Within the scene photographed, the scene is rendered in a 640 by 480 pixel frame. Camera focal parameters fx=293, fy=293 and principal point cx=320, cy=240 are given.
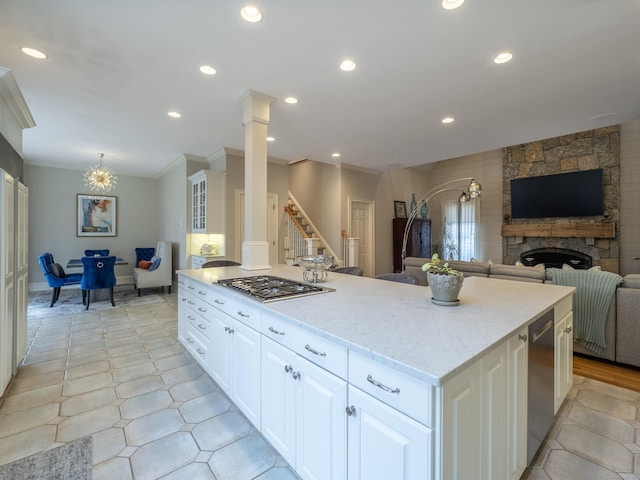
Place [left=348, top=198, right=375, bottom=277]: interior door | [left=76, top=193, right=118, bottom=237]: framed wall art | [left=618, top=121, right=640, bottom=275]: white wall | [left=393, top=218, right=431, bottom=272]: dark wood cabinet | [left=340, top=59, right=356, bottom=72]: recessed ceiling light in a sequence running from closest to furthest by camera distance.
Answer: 1. [left=340, top=59, right=356, bottom=72]: recessed ceiling light
2. [left=618, top=121, right=640, bottom=275]: white wall
3. [left=76, top=193, right=118, bottom=237]: framed wall art
4. [left=348, top=198, right=375, bottom=277]: interior door
5. [left=393, top=218, right=431, bottom=272]: dark wood cabinet

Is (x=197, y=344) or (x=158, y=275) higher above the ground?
(x=158, y=275)

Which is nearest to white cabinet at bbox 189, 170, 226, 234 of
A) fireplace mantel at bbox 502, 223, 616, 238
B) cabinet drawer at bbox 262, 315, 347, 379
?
cabinet drawer at bbox 262, 315, 347, 379

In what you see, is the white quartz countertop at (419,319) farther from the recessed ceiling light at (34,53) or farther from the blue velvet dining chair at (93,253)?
the blue velvet dining chair at (93,253)

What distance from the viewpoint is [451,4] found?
6.43 ft

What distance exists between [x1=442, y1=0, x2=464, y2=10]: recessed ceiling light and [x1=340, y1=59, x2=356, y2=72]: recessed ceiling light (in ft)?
2.79

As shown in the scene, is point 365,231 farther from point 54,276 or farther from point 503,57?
point 54,276

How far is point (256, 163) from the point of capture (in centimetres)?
325

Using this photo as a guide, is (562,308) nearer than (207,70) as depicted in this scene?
Yes

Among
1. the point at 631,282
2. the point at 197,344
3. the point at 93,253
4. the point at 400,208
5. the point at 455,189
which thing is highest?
the point at 455,189

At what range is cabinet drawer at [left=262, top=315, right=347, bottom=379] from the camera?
3.95ft

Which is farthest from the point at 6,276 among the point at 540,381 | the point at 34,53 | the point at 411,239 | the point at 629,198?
the point at 629,198

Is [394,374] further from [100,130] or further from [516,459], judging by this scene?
[100,130]

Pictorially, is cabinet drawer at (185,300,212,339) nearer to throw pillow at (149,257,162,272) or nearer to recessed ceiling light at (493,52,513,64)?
recessed ceiling light at (493,52,513,64)

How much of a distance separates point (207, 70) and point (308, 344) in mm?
2691
